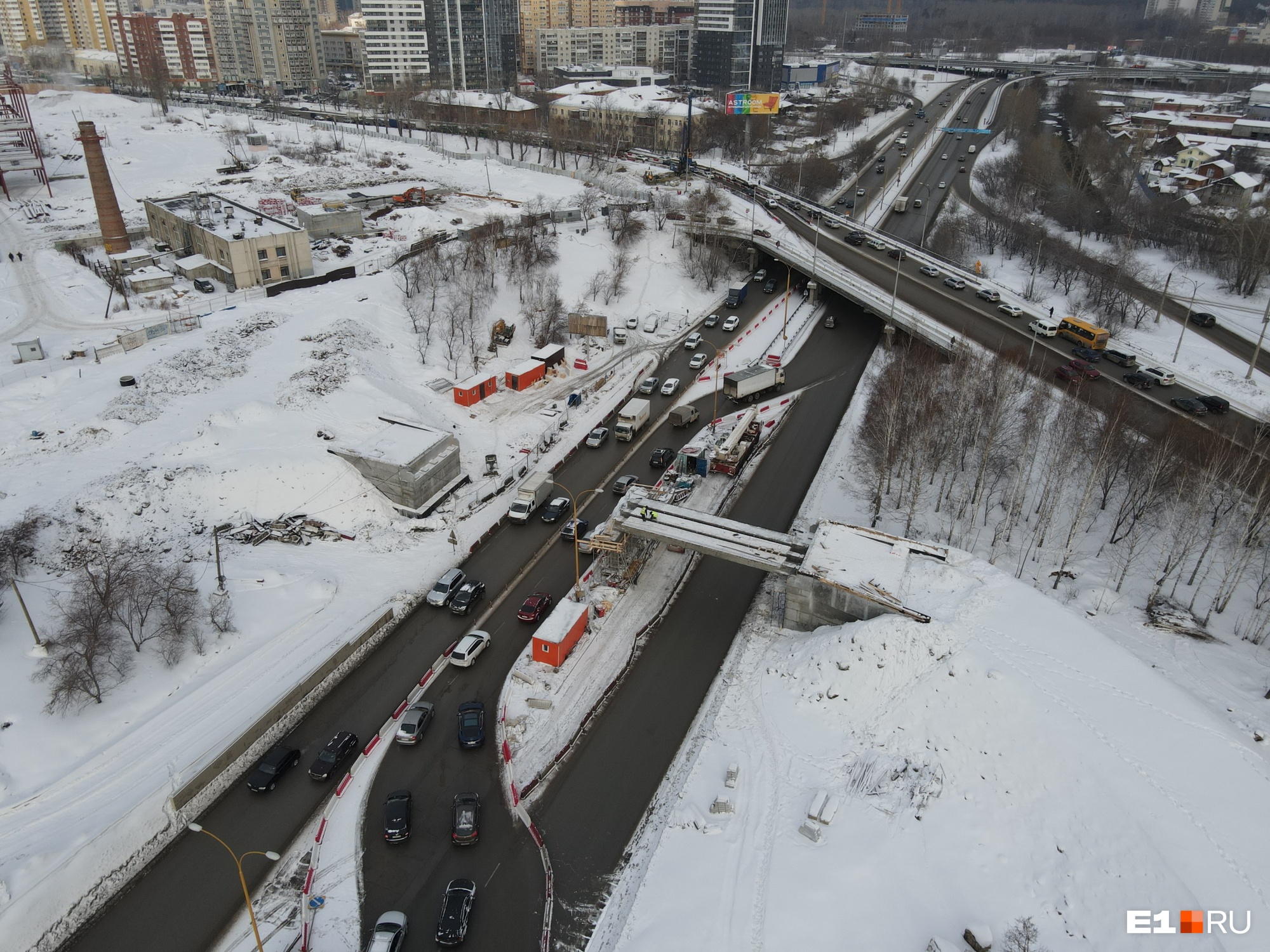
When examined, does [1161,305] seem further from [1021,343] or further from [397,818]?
[397,818]

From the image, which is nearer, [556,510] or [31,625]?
[31,625]

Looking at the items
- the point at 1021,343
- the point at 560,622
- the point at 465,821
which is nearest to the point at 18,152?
the point at 560,622

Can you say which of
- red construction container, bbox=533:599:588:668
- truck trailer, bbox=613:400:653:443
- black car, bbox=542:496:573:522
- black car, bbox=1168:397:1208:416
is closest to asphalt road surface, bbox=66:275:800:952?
red construction container, bbox=533:599:588:668

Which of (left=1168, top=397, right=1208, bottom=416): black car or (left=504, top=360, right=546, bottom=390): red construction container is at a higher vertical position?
(left=1168, top=397, right=1208, bottom=416): black car

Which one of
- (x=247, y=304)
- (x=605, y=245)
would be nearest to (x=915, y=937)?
(x=247, y=304)

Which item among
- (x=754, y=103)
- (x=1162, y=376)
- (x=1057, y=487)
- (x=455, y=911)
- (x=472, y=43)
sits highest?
(x=472, y=43)

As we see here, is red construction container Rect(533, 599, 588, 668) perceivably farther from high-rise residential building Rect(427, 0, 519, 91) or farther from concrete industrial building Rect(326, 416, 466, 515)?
high-rise residential building Rect(427, 0, 519, 91)

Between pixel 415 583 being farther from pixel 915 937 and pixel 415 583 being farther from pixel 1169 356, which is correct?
pixel 1169 356
